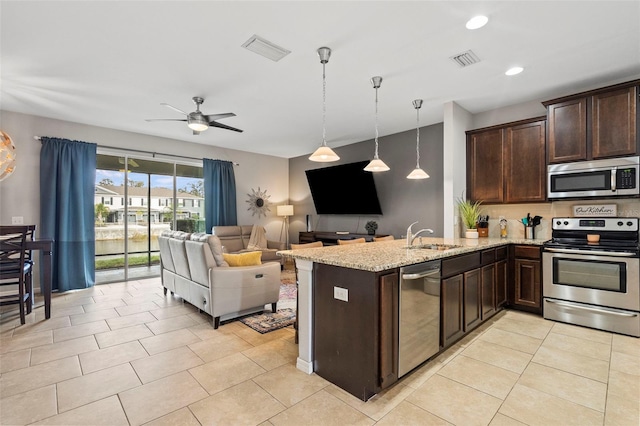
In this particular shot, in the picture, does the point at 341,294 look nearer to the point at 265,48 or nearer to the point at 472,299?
the point at 472,299

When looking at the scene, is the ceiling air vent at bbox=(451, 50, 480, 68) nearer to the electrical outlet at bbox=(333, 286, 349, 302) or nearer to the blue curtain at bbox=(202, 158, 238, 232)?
the electrical outlet at bbox=(333, 286, 349, 302)

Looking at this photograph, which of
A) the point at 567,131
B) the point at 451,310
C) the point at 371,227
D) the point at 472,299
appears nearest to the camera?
the point at 451,310

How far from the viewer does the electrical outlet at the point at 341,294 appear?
2115 millimetres

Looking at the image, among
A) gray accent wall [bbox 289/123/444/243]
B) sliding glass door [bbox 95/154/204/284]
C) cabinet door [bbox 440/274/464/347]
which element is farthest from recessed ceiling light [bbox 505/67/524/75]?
sliding glass door [bbox 95/154/204/284]

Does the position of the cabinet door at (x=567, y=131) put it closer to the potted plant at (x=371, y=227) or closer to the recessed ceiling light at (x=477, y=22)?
the recessed ceiling light at (x=477, y=22)

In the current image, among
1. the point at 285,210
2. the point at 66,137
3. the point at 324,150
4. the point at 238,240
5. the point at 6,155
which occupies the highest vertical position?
the point at 66,137

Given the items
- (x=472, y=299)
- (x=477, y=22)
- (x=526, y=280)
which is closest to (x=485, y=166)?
(x=526, y=280)

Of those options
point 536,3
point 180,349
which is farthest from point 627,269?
point 180,349

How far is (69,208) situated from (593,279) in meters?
7.31

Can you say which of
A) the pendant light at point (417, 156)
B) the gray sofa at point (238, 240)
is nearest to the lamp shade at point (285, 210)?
the gray sofa at point (238, 240)

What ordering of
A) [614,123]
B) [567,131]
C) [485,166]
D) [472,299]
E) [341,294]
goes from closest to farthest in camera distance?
[341,294] → [472,299] → [614,123] → [567,131] → [485,166]

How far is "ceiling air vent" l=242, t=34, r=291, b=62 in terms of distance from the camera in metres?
2.70

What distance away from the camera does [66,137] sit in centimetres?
506

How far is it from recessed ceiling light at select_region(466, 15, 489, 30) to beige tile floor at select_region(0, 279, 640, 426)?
2.77 metres
